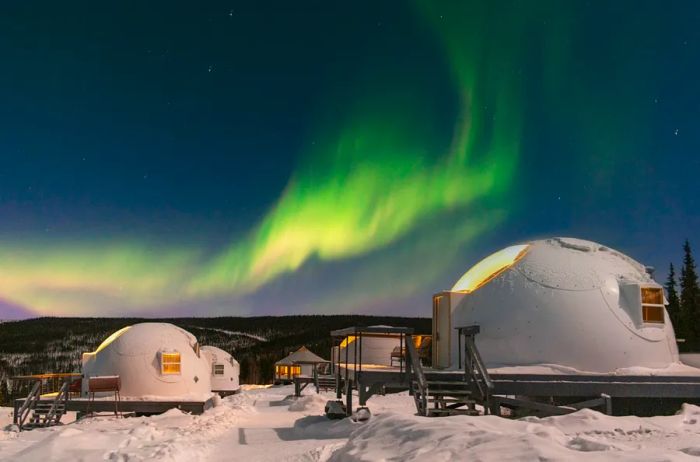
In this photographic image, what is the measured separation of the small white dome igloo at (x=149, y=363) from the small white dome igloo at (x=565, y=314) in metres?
14.6

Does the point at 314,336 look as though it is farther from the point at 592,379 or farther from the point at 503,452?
the point at 503,452

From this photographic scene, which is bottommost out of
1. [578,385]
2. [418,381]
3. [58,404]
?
[58,404]

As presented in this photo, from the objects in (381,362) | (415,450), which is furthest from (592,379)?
(381,362)

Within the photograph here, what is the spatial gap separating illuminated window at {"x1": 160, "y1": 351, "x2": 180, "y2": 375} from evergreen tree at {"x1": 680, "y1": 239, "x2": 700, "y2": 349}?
117 feet

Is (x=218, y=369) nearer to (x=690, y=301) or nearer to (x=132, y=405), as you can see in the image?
(x=132, y=405)

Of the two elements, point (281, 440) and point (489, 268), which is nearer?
point (281, 440)

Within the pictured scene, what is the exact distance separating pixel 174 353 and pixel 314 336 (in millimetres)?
90890

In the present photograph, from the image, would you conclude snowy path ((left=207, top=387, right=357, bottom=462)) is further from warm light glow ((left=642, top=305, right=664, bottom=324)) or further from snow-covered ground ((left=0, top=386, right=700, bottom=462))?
warm light glow ((left=642, top=305, right=664, bottom=324))

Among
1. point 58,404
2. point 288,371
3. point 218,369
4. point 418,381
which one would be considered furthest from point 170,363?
point 288,371

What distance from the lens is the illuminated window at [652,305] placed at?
16.9m

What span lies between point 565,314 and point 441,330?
3.53 meters

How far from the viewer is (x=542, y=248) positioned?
60.4 ft

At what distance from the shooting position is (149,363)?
27.6 meters

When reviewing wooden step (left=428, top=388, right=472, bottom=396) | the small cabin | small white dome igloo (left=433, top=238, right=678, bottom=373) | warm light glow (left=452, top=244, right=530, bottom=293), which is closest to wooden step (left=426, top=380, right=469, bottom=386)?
wooden step (left=428, top=388, right=472, bottom=396)
